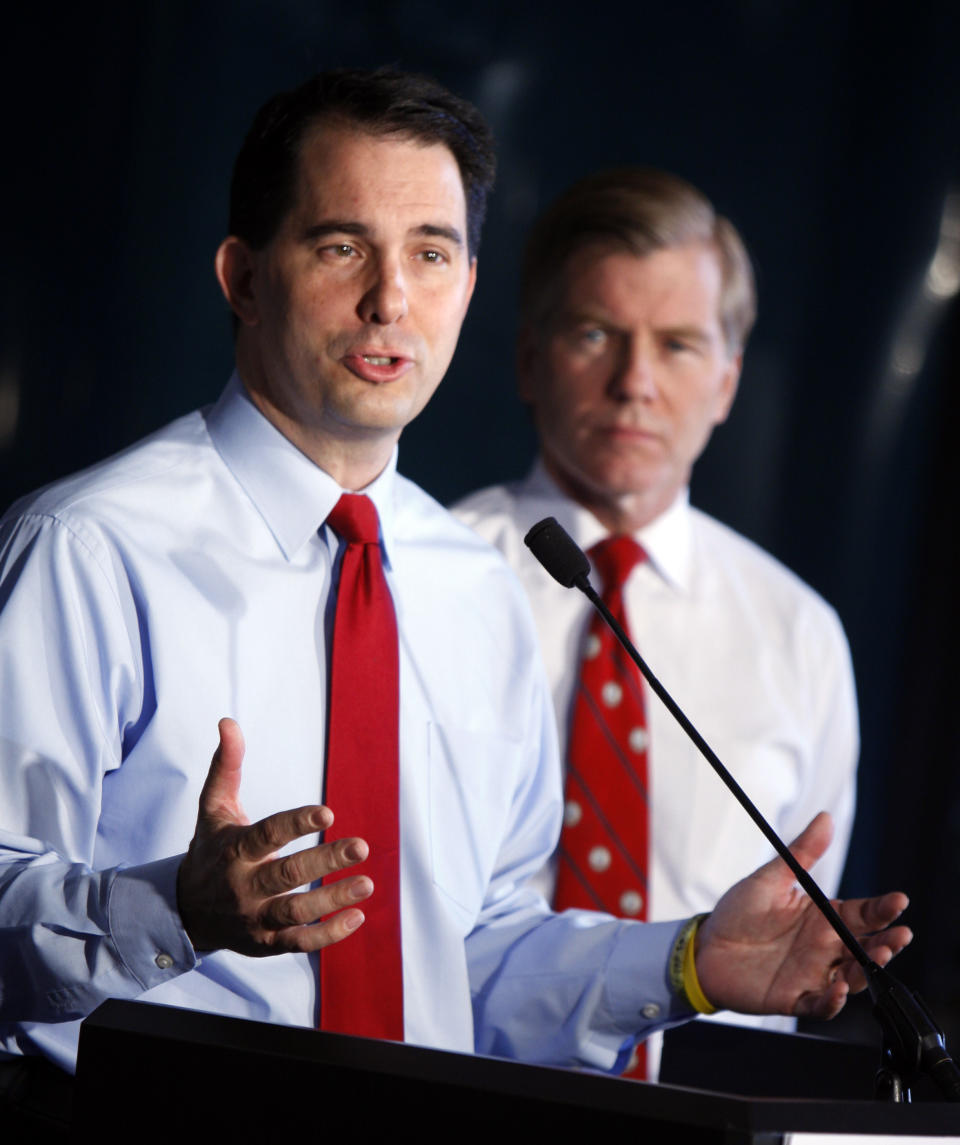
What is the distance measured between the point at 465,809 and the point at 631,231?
3.25ft

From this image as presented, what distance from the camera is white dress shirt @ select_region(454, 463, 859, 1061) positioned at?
2.04 meters

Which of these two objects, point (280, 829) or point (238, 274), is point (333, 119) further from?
point (280, 829)

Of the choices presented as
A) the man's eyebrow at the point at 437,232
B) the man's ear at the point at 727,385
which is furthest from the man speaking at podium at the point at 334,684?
the man's ear at the point at 727,385

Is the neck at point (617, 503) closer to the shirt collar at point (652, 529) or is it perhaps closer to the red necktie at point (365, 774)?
the shirt collar at point (652, 529)

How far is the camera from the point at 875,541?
9.99 feet

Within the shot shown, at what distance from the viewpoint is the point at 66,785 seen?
3.91 ft

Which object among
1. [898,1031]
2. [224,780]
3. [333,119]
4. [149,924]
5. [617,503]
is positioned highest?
[333,119]

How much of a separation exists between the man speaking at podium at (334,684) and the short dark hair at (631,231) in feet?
1.91

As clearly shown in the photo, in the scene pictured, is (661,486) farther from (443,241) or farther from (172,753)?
(172,753)

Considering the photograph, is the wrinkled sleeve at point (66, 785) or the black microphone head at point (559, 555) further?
the black microphone head at point (559, 555)

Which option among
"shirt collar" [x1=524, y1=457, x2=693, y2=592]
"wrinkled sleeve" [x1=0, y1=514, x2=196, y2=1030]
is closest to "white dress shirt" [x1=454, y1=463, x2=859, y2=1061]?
"shirt collar" [x1=524, y1=457, x2=693, y2=592]

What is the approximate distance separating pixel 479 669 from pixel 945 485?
186cm

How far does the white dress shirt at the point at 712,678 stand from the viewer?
80.3 inches

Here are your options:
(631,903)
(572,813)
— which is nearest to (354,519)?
(572,813)
